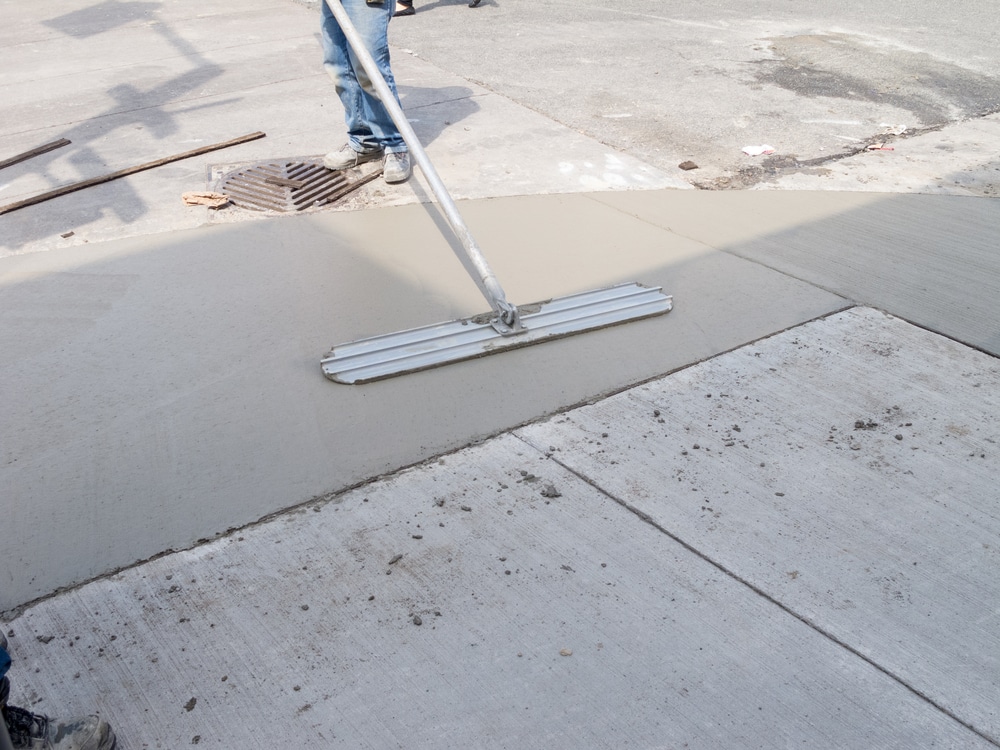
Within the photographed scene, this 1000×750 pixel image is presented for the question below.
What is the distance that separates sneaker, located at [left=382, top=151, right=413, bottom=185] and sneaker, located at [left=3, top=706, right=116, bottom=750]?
3.07 meters

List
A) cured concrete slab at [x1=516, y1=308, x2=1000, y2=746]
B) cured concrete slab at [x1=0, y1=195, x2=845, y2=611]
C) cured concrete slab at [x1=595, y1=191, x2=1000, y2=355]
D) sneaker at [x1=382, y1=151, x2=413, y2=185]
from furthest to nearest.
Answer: sneaker at [x1=382, y1=151, x2=413, y2=185] < cured concrete slab at [x1=595, y1=191, x2=1000, y2=355] < cured concrete slab at [x1=0, y1=195, x2=845, y2=611] < cured concrete slab at [x1=516, y1=308, x2=1000, y2=746]

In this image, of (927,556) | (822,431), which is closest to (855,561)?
(927,556)

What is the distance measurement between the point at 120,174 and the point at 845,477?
3.58 m

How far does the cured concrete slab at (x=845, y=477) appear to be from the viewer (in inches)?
75.7

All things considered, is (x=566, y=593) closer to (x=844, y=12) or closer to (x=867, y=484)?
(x=867, y=484)

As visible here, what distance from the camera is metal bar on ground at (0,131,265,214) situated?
3984 mm

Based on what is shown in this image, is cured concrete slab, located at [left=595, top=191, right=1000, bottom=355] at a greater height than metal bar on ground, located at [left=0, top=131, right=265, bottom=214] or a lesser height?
lesser

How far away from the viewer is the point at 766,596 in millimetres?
1991

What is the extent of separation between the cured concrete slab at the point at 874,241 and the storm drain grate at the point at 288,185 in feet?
4.03

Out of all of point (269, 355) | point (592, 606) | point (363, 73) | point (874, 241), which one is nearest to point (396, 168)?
point (363, 73)

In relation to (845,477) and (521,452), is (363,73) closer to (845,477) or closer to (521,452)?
(521,452)

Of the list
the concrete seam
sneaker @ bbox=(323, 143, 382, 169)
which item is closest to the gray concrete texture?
the concrete seam

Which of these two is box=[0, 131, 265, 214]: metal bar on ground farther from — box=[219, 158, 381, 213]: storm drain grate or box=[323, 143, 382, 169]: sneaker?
box=[323, 143, 382, 169]: sneaker

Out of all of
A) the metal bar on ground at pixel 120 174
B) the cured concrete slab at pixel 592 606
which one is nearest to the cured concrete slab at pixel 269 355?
the cured concrete slab at pixel 592 606
